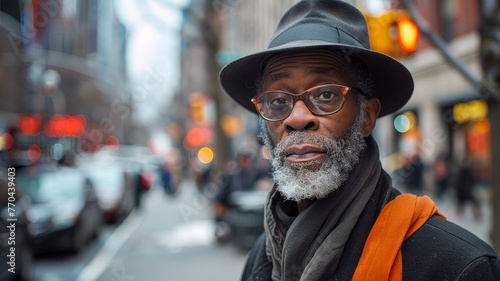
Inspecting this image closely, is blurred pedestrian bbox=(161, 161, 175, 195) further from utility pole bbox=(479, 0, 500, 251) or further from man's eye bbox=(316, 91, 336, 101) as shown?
man's eye bbox=(316, 91, 336, 101)

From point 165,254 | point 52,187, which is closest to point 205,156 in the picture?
point 52,187

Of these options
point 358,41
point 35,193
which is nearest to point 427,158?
point 35,193

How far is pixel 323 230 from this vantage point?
136 centimetres

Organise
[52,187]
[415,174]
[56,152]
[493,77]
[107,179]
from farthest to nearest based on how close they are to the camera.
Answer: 1. [56,152]
2. [415,174]
3. [107,179]
4. [52,187]
5. [493,77]

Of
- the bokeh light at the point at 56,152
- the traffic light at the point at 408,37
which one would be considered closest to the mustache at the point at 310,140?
the traffic light at the point at 408,37

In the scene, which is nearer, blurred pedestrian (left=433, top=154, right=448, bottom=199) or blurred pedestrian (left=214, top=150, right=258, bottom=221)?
blurred pedestrian (left=214, top=150, right=258, bottom=221)

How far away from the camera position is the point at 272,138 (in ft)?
5.43

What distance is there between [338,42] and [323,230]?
2.22 feet

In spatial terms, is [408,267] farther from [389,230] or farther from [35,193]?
[35,193]

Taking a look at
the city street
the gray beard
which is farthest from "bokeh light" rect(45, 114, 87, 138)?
the gray beard

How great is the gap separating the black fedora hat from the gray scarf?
0.33 metres

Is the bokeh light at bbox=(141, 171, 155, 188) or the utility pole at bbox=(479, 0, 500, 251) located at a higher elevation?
the utility pole at bbox=(479, 0, 500, 251)

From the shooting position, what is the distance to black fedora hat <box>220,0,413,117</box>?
1.48 meters

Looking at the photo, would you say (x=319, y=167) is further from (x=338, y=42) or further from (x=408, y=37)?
(x=408, y=37)
